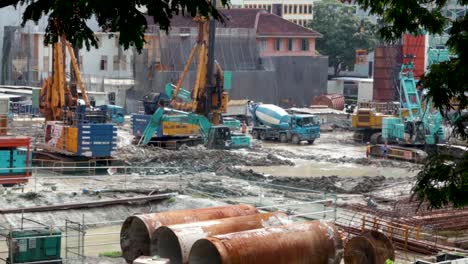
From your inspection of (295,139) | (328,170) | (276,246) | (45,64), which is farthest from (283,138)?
(276,246)

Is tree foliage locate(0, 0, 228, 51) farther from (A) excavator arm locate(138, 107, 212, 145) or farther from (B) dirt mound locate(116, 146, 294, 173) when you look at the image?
(A) excavator arm locate(138, 107, 212, 145)

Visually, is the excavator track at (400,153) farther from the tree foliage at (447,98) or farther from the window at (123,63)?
the tree foliage at (447,98)

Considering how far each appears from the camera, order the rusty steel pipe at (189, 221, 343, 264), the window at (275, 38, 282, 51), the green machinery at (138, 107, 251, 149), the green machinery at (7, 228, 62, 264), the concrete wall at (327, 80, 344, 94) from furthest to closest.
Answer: the concrete wall at (327, 80, 344, 94) → the window at (275, 38, 282, 51) → the green machinery at (138, 107, 251, 149) → the green machinery at (7, 228, 62, 264) → the rusty steel pipe at (189, 221, 343, 264)

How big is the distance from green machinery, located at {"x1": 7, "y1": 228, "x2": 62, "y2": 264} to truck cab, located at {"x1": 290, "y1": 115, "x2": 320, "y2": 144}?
3920cm

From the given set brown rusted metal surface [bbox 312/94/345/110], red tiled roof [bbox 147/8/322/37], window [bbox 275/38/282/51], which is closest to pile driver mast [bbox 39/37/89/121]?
brown rusted metal surface [bbox 312/94/345/110]

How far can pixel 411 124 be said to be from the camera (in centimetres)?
5672

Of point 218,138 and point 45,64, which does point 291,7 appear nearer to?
point 45,64

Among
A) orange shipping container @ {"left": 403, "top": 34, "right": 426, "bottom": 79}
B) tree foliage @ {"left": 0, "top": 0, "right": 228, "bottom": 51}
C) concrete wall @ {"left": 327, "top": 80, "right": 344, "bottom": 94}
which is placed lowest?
concrete wall @ {"left": 327, "top": 80, "right": 344, "bottom": 94}

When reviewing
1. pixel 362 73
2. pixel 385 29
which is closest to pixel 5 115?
pixel 385 29

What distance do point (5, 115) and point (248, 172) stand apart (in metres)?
11.3

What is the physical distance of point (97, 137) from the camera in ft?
152

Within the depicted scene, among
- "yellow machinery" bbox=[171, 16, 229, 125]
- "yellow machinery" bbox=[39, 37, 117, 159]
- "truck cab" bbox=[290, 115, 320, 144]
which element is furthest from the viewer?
"truck cab" bbox=[290, 115, 320, 144]

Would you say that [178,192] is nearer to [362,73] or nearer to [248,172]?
[248,172]

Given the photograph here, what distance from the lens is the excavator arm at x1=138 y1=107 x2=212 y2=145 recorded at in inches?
2135
